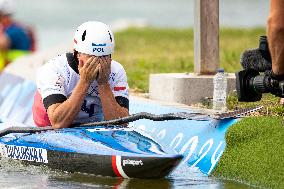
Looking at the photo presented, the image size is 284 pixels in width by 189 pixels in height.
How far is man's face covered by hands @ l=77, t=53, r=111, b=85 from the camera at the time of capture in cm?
1340

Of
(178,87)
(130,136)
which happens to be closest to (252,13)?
(178,87)

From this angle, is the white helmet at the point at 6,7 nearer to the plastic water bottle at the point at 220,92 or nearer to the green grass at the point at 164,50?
the green grass at the point at 164,50

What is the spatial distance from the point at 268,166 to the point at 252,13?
125 feet

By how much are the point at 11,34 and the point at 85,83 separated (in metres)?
5.19

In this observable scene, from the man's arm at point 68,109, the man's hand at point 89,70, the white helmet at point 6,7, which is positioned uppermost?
the white helmet at point 6,7

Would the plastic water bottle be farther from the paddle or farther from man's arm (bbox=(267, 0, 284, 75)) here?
man's arm (bbox=(267, 0, 284, 75))

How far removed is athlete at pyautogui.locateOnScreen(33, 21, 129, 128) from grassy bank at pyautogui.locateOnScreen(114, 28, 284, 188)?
130 centimetres

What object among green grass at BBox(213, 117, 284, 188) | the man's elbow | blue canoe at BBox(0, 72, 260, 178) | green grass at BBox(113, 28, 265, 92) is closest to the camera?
green grass at BBox(213, 117, 284, 188)

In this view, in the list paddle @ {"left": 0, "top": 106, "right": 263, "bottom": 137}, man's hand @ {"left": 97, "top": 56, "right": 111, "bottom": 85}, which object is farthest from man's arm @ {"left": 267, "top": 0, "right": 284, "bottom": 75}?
man's hand @ {"left": 97, "top": 56, "right": 111, "bottom": 85}

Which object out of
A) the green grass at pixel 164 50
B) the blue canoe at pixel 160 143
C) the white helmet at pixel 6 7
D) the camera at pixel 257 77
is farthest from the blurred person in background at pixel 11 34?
the camera at pixel 257 77

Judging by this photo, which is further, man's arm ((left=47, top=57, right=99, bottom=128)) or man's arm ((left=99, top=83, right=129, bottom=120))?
man's arm ((left=99, top=83, right=129, bottom=120))

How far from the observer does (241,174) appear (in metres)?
12.8

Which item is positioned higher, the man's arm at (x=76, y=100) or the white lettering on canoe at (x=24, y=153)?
the man's arm at (x=76, y=100)

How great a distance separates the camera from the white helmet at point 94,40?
44.1 ft
